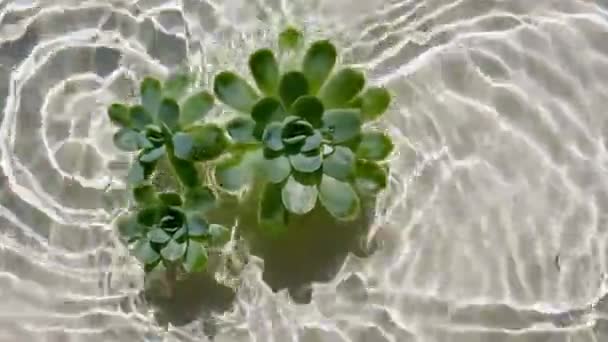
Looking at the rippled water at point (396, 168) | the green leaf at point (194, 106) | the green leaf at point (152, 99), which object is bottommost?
the rippled water at point (396, 168)

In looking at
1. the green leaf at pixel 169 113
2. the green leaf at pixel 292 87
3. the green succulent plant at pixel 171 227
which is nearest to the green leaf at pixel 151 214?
the green succulent plant at pixel 171 227

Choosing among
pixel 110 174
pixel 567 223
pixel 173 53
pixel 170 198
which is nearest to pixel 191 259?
pixel 170 198

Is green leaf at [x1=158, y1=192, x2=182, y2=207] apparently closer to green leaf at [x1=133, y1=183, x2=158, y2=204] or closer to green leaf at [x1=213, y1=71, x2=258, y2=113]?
green leaf at [x1=133, y1=183, x2=158, y2=204]

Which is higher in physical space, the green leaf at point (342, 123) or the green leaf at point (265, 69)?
the green leaf at point (265, 69)

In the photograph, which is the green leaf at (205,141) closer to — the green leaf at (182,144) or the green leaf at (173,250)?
the green leaf at (182,144)

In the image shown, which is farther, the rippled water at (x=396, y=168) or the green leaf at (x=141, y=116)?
the rippled water at (x=396, y=168)

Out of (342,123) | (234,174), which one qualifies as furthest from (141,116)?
(342,123)

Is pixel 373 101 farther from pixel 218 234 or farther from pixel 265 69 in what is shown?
pixel 218 234
